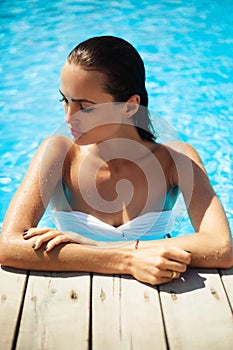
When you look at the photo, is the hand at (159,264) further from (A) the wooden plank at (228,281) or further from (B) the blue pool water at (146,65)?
(B) the blue pool water at (146,65)

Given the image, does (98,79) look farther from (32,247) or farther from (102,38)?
(32,247)

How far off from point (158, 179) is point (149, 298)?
875mm

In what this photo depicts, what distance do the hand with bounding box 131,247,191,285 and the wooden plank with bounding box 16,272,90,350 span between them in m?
0.21

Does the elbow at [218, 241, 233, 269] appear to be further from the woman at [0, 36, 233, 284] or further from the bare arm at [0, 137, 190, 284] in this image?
the bare arm at [0, 137, 190, 284]

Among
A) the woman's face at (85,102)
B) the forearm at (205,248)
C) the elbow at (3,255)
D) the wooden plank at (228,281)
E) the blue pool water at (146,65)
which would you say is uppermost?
the woman's face at (85,102)

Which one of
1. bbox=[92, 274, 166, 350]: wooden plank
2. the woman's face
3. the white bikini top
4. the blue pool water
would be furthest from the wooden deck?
the blue pool water

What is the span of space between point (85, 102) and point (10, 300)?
920 millimetres

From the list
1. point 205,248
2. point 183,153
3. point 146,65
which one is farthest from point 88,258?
point 146,65

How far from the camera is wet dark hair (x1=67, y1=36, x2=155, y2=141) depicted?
2.43 m

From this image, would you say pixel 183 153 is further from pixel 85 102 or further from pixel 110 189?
pixel 85 102

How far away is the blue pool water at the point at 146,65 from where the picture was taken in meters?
5.18

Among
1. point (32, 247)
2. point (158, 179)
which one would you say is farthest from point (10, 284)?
point (158, 179)

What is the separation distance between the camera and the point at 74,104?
7.93 feet

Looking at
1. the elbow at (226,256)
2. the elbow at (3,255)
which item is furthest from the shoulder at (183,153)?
the elbow at (3,255)
